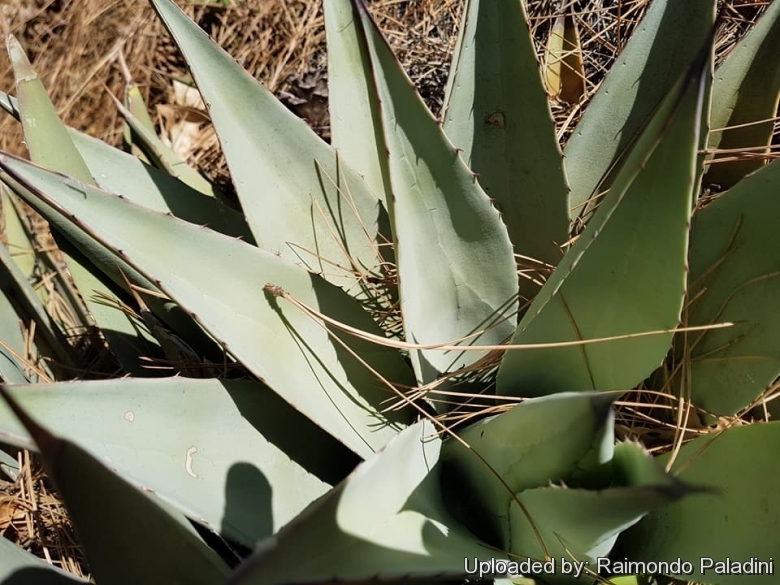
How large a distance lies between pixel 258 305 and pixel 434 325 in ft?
0.70

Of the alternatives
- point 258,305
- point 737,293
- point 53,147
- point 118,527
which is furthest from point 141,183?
point 737,293

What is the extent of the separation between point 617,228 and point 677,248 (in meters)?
0.05

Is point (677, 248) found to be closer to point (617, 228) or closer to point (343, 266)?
point (617, 228)

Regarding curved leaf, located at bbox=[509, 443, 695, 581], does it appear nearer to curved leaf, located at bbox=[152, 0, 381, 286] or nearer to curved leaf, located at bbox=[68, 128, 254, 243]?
curved leaf, located at bbox=[152, 0, 381, 286]

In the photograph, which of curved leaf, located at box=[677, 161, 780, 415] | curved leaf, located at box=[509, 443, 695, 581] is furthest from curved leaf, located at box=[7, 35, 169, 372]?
curved leaf, located at box=[677, 161, 780, 415]

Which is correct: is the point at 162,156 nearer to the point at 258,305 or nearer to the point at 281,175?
the point at 281,175

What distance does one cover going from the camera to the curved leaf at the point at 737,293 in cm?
72

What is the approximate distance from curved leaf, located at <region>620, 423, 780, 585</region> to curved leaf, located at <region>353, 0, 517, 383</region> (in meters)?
0.27

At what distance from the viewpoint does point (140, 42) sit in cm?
205

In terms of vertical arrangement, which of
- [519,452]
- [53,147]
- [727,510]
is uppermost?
[53,147]

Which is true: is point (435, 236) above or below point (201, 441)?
above

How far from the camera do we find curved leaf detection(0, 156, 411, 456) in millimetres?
699

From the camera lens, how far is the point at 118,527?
1.84 feet

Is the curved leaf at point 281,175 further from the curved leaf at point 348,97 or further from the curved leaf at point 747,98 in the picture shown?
the curved leaf at point 747,98
